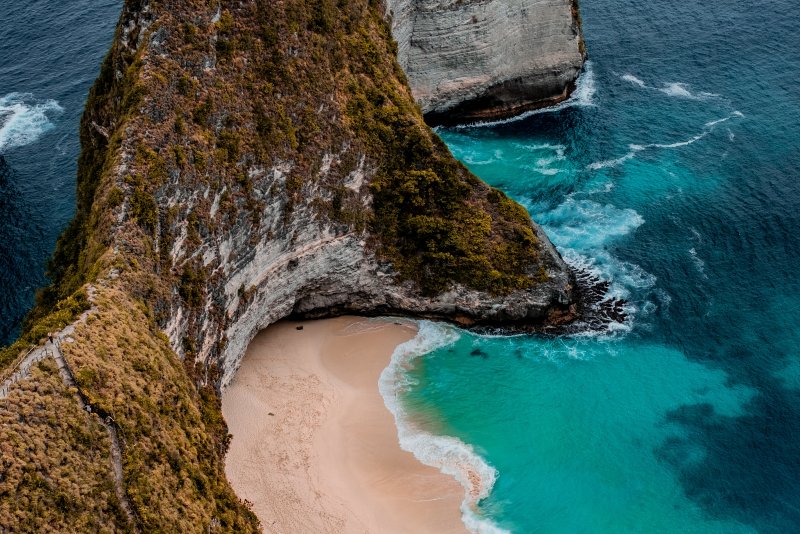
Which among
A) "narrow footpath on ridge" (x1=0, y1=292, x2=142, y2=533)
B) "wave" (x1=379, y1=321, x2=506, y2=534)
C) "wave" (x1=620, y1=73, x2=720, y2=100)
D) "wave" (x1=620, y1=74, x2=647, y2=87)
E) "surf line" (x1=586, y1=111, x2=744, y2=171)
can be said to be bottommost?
"wave" (x1=379, y1=321, x2=506, y2=534)

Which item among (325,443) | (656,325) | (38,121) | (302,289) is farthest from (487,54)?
(38,121)

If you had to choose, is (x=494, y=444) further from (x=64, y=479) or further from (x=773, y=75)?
(x=773, y=75)

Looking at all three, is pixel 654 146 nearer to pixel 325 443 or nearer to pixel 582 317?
pixel 582 317

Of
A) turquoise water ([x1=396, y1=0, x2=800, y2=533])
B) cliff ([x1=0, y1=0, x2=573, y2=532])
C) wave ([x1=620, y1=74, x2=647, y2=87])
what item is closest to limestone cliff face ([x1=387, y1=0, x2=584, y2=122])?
turquoise water ([x1=396, y1=0, x2=800, y2=533])

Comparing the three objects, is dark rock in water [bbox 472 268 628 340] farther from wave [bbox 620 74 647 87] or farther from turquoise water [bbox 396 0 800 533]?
wave [bbox 620 74 647 87]

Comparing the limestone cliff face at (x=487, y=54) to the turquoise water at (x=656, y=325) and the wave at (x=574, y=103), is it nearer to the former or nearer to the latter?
the wave at (x=574, y=103)

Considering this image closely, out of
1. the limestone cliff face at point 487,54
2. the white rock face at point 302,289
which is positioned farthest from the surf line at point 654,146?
the white rock face at point 302,289

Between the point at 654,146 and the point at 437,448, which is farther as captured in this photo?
the point at 654,146
